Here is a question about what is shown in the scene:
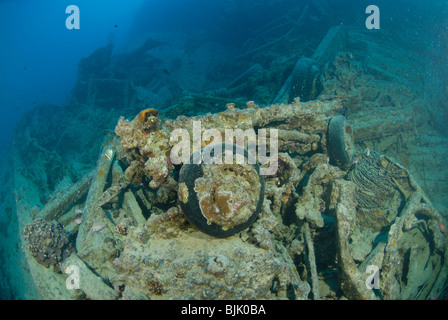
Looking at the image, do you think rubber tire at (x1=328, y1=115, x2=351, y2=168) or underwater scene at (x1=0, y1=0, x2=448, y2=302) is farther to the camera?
rubber tire at (x1=328, y1=115, x2=351, y2=168)

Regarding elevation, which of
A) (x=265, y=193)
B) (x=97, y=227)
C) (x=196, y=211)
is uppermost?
(x=196, y=211)

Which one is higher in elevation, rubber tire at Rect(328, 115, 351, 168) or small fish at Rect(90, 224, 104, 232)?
rubber tire at Rect(328, 115, 351, 168)

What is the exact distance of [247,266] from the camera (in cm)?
260

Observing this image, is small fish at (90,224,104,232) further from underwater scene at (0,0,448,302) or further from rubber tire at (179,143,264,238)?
rubber tire at (179,143,264,238)

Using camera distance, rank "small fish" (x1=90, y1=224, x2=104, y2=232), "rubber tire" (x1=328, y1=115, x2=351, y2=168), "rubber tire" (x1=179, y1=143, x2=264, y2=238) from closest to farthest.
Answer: "rubber tire" (x1=179, y1=143, x2=264, y2=238)
"small fish" (x1=90, y1=224, x2=104, y2=232)
"rubber tire" (x1=328, y1=115, x2=351, y2=168)

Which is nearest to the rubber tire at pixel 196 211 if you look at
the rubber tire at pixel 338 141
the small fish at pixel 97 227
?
the small fish at pixel 97 227

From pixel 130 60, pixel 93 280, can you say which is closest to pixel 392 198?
pixel 93 280

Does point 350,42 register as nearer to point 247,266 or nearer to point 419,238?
point 419,238

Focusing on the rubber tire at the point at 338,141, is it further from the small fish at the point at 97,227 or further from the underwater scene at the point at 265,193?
the small fish at the point at 97,227

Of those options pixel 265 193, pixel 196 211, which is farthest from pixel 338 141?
pixel 196 211

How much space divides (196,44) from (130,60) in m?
5.83

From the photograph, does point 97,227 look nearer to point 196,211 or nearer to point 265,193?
point 196,211

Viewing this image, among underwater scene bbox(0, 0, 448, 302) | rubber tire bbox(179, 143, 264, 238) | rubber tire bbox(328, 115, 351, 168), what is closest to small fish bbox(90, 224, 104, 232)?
underwater scene bbox(0, 0, 448, 302)

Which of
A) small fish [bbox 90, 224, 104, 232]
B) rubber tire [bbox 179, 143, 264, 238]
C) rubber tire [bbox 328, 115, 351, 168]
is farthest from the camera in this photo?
rubber tire [bbox 328, 115, 351, 168]
